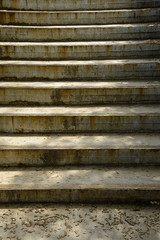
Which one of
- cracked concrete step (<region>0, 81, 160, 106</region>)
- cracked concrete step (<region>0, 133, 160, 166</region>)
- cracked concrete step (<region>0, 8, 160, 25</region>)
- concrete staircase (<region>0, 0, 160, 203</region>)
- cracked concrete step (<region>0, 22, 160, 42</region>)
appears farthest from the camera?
cracked concrete step (<region>0, 8, 160, 25</region>)

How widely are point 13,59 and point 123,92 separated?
2.03 metres

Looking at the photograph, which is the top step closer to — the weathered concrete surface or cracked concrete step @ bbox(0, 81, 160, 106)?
cracked concrete step @ bbox(0, 81, 160, 106)

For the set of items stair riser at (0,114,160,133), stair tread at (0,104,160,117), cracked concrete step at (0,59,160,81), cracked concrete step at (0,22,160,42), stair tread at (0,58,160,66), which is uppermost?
cracked concrete step at (0,22,160,42)

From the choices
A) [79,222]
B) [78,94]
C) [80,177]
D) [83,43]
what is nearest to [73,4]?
[83,43]

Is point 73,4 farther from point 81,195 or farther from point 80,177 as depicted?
point 81,195

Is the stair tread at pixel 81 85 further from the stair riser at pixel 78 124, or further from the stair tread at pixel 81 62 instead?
the stair riser at pixel 78 124

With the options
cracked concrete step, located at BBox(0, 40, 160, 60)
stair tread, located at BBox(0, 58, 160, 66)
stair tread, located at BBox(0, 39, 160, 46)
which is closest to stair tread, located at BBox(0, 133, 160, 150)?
stair tread, located at BBox(0, 58, 160, 66)

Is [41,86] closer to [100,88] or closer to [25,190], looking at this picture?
[100,88]

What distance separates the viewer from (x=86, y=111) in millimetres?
3410

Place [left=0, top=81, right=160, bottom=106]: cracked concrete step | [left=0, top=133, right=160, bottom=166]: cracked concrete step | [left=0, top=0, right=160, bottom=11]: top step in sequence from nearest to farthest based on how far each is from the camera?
[left=0, top=133, right=160, bottom=166]: cracked concrete step
[left=0, top=81, right=160, bottom=106]: cracked concrete step
[left=0, top=0, right=160, bottom=11]: top step

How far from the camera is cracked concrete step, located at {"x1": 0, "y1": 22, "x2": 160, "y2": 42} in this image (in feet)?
14.6

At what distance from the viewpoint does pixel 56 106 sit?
11.8 ft

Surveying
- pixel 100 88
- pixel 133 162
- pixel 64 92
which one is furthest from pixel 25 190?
pixel 100 88

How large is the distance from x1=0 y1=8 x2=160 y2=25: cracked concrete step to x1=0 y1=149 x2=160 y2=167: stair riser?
9.53 ft
